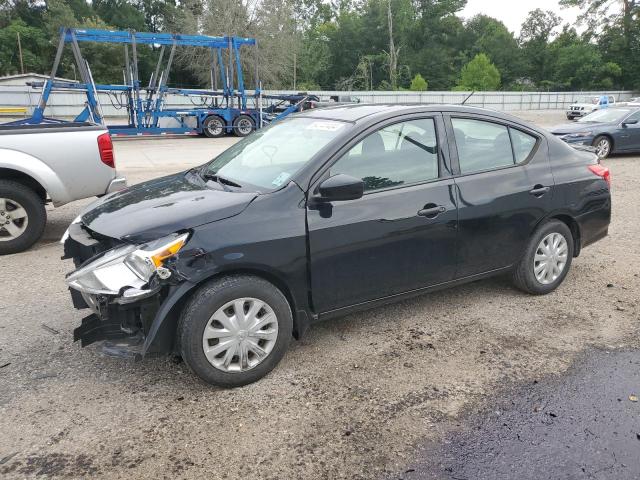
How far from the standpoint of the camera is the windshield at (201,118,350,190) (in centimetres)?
358

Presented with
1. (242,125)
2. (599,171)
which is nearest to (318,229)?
(599,171)

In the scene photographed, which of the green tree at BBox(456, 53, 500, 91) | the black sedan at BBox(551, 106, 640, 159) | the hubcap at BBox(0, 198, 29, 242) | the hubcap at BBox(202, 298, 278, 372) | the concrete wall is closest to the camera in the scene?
the hubcap at BBox(202, 298, 278, 372)

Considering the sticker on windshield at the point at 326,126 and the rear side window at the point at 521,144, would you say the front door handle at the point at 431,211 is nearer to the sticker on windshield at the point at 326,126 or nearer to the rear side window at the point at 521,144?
the sticker on windshield at the point at 326,126

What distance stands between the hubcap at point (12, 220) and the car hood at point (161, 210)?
8.35 feet

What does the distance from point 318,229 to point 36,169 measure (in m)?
3.91

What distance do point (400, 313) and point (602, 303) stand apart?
→ 170cm

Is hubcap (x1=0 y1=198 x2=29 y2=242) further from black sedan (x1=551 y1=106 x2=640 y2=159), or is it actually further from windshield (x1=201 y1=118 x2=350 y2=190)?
black sedan (x1=551 y1=106 x2=640 y2=159)

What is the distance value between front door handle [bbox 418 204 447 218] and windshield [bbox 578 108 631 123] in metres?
11.9

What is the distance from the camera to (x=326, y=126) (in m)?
3.84

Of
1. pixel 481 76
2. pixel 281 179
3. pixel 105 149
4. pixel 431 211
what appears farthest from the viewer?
pixel 481 76

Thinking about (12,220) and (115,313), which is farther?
(12,220)

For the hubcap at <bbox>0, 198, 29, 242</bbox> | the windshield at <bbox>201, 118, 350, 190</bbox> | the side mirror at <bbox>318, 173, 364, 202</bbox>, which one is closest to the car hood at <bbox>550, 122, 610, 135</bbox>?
Answer: the windshield at <bbox>201, 118, 350, 190</bbox>

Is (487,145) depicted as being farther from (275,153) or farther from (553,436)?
(553,436)

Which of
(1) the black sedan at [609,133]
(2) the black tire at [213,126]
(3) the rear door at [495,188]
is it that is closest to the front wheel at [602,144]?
(1) the black sedan at [609,133]
